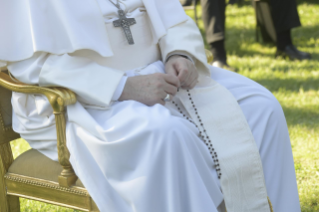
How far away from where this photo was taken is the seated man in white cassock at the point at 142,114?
1.59 meters

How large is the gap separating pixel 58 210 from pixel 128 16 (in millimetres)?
1301

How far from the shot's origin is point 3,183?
2.10 metres

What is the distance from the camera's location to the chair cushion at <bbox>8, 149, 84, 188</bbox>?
6.32 feet

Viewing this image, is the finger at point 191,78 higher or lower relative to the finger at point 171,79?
lower

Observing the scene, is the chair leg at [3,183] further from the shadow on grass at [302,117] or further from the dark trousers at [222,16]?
the dark trousers at [222,16]

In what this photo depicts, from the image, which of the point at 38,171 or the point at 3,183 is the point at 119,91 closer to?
the point at 38,171

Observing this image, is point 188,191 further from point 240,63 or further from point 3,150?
point 240,63

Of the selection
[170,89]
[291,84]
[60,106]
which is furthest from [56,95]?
[291,84]

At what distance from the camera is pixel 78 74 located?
1757 millimetres

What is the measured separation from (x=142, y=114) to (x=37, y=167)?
66 cm

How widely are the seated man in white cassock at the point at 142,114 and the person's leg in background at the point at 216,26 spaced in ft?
10.6

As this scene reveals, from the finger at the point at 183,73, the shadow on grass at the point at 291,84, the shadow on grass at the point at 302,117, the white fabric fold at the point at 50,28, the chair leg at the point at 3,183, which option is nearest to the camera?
the white fabric fold at the point at 50,28

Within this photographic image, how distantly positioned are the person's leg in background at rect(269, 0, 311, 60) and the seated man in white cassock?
3.78m

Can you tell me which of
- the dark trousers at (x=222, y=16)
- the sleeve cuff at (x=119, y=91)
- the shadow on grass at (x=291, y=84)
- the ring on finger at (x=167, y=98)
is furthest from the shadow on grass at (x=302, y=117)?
the sleeve cuff at (x=119, y=91)
